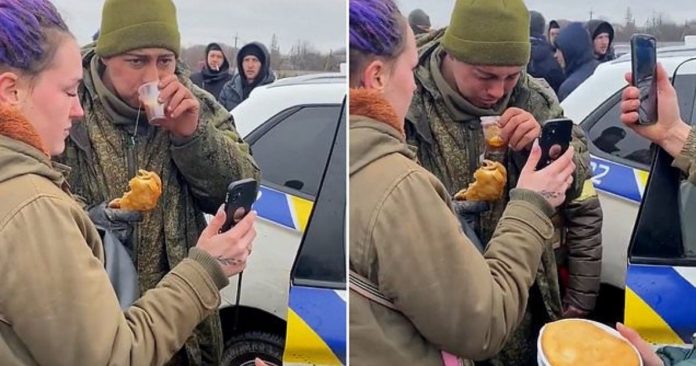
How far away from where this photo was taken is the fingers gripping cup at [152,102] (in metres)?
1.63

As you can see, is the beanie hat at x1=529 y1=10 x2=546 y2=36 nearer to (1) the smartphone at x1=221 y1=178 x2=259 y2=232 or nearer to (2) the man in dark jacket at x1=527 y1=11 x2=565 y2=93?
(2) the man in dark jacket at x1=527 y1=11 x2=565 y2=93

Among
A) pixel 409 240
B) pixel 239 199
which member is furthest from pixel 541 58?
pixel 239 199

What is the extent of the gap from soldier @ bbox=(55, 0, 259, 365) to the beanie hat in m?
0.62

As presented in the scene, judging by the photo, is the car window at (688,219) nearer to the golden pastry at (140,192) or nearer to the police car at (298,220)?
the police car at (298,220)

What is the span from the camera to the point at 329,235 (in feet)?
5.33

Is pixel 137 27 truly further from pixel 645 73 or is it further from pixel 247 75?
pixel 645 73

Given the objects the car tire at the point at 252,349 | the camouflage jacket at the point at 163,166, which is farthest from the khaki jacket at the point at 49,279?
the car tire at the point at 252,349

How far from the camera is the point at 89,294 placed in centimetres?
144

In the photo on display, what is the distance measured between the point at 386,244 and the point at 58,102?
69 centimetres

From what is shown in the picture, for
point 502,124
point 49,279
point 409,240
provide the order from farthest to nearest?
point 502,124
point 409,240
point 49,279

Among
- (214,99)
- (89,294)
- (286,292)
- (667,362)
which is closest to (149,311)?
(89,294)

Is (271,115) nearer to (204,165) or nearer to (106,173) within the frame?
(204,165)

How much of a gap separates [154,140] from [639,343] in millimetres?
1065

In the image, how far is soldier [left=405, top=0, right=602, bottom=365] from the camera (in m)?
1.58
